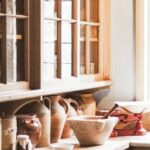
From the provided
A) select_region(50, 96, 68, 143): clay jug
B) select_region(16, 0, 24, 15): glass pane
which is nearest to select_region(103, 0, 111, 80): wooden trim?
select_region(50, 96, 68, 143): clay jug

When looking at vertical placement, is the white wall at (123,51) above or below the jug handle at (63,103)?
above

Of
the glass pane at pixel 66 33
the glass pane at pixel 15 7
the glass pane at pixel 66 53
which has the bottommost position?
the glass pane at pixel 66 53

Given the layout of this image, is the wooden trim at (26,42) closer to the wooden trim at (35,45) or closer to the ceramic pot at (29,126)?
the wooden trim at (35,45)

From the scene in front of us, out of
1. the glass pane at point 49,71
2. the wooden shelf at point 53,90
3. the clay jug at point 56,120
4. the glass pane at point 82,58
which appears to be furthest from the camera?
the glass pane at point 82,58

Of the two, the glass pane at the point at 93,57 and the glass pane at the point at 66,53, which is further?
the glass pane at the point at 93,57

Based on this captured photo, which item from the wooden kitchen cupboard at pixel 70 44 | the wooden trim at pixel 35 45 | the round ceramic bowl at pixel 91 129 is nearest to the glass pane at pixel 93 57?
the wooden kitchen cupboard at pixel 70 44

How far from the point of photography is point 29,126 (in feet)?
9.14

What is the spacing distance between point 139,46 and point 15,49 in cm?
134

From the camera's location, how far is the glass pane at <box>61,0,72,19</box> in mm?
3127

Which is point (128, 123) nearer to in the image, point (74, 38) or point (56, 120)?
point (56, 120)

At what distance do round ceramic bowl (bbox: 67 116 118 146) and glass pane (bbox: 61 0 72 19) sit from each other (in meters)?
0.65

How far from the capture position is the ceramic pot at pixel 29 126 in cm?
278

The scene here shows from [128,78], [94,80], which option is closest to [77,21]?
[94,80]

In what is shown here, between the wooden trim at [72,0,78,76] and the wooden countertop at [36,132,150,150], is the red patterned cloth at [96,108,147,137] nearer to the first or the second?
the wooden countertop at [36,132,150,150]
